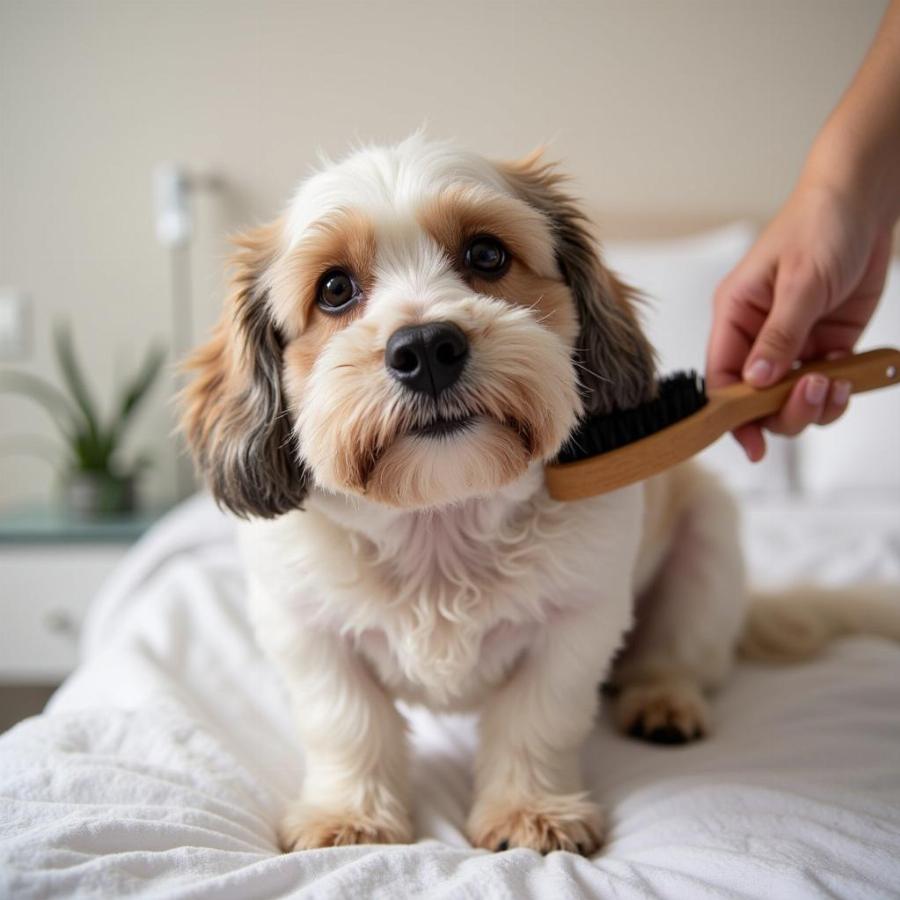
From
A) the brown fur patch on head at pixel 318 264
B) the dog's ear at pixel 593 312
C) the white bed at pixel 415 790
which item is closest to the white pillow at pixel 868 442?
the white bed at pixel 415 790

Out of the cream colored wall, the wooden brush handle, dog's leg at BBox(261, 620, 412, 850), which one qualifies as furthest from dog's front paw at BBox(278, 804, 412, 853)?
the cream colored wall

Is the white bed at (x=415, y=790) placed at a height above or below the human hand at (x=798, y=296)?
below

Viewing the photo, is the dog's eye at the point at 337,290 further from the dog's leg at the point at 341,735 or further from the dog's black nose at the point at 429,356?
the dog's leg at the point at 341,735

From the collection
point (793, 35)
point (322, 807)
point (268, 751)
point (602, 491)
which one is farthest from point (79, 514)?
point (793, 35)

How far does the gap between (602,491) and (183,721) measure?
2.31ft

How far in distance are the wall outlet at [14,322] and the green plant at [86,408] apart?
112 mm

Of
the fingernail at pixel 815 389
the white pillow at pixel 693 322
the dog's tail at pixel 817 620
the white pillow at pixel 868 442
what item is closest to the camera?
the fingernail at pixel 815 389

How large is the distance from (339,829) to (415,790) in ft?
0.67

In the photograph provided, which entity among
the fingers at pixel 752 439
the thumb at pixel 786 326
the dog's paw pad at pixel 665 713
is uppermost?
the thumb at pixel 786 326

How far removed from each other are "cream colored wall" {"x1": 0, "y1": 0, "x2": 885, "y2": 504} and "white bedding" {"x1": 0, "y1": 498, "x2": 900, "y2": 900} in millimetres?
2252

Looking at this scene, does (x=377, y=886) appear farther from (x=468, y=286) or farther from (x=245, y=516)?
(x=468, y=286)

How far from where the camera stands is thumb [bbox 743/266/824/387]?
1.40m

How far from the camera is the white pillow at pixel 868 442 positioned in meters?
2.66

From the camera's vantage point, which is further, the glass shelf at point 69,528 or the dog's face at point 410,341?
the glass shelf at point 69,528
